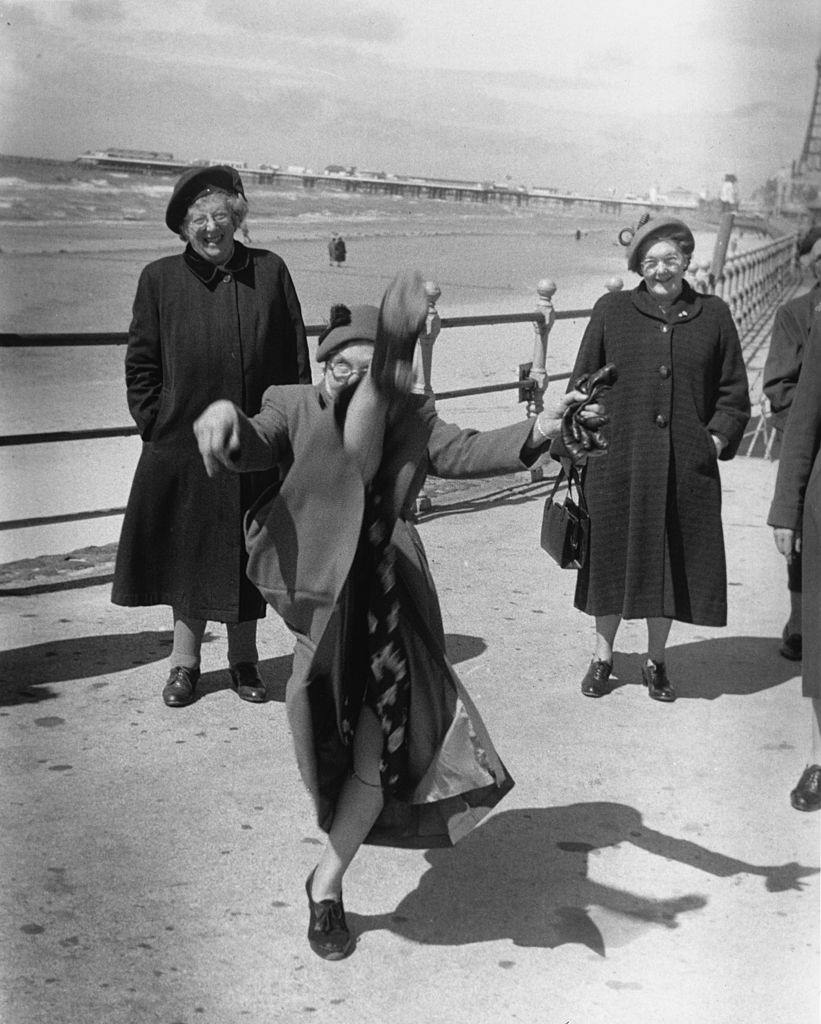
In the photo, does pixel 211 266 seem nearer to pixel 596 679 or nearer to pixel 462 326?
pixel 596 679

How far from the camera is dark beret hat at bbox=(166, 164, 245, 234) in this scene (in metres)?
4.57

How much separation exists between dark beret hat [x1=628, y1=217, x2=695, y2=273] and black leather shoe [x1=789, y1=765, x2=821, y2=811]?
180cm

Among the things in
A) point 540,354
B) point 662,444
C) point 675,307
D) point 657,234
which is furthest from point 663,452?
point 540,354

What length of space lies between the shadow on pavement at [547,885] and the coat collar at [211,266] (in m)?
1.96

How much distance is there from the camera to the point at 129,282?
26609mm

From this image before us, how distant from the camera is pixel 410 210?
207 ft

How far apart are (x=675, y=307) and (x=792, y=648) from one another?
1.62m

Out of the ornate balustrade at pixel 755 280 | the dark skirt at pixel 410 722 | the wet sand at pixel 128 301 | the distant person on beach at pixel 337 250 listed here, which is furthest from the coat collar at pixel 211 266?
the distant person on beach at pixel 337 250

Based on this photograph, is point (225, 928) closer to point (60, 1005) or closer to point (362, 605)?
point (60, 1005)

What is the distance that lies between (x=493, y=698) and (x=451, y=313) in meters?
20.5

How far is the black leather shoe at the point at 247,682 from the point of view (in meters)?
4.97

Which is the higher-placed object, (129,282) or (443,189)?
(129,282)

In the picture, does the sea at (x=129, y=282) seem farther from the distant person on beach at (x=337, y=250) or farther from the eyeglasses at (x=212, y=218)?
the eyeglasses at (x=212, y=218)

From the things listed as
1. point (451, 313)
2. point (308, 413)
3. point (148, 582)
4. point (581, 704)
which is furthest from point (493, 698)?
point (451, 313)
